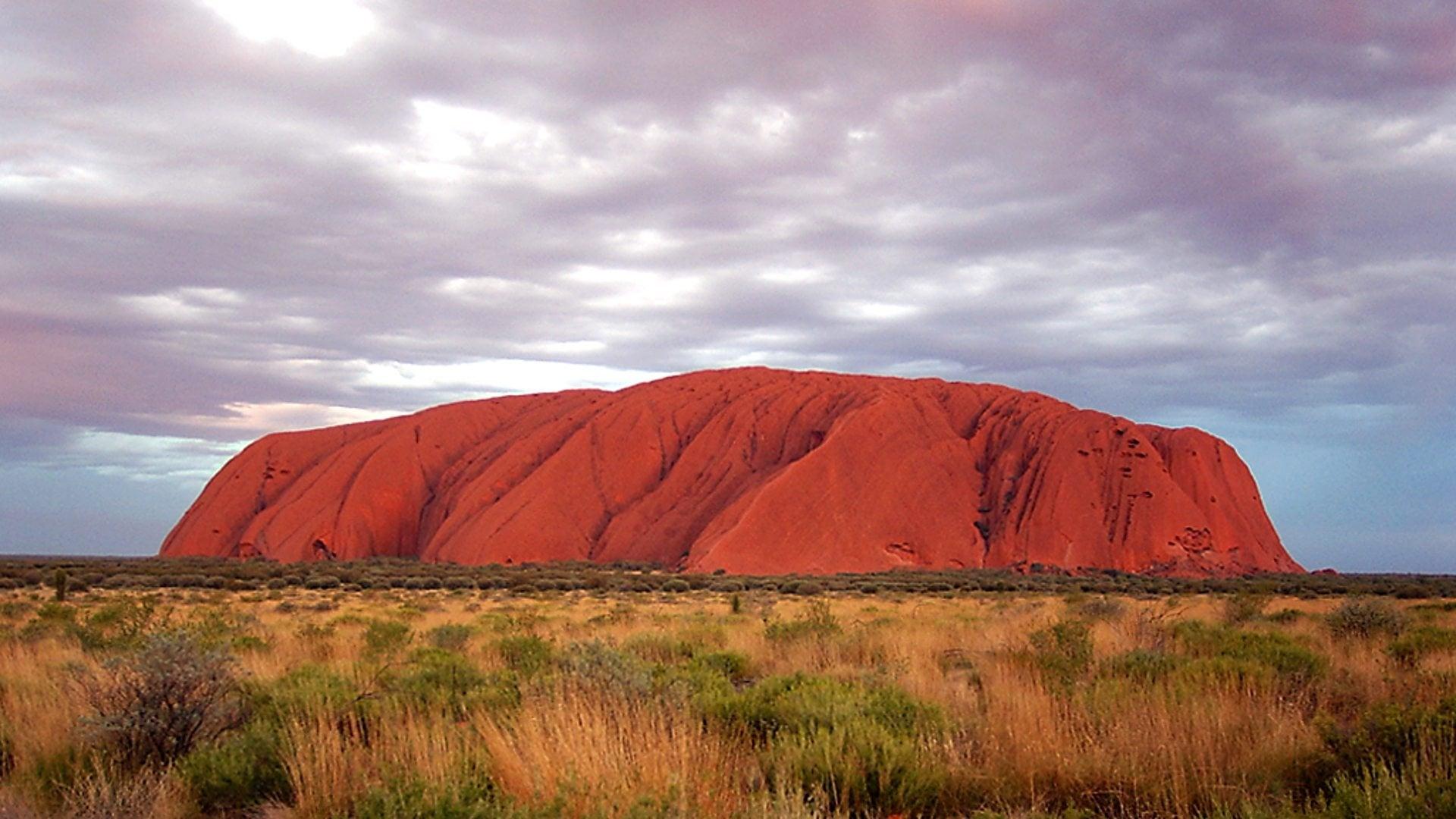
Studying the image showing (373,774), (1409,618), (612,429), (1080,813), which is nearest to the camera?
(1080,813)

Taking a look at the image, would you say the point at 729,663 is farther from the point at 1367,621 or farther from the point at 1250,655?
the point at 1367,621

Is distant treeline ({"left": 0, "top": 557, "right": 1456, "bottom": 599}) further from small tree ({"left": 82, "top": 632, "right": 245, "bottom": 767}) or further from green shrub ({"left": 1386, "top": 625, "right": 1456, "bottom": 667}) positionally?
small tree ({"left": 82, "top": 632, "right": 245, "bottom": 767})

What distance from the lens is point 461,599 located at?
1098 inches

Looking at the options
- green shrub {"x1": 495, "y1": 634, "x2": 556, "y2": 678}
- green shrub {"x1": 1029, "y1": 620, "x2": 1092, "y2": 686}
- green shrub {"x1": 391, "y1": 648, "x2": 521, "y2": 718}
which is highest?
green shrub {"x1": 1029, "y1": 620, "x2": 1092, "y2": 686}

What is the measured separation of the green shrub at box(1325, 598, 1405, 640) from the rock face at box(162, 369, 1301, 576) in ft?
135

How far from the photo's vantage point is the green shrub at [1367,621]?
41.7 feet

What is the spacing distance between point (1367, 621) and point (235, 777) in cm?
1502

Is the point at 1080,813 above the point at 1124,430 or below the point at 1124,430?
below

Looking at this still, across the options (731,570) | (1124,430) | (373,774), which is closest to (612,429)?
(731,570)

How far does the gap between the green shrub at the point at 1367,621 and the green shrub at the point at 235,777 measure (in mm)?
13869

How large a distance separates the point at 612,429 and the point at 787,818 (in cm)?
7032

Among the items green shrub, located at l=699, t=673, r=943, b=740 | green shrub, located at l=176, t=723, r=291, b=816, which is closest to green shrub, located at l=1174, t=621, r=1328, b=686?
green shrub, located at l=699, t=673, r=943, b=740

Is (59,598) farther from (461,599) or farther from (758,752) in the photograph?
(758,752)

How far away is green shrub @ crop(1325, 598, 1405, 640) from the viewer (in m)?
12.7
